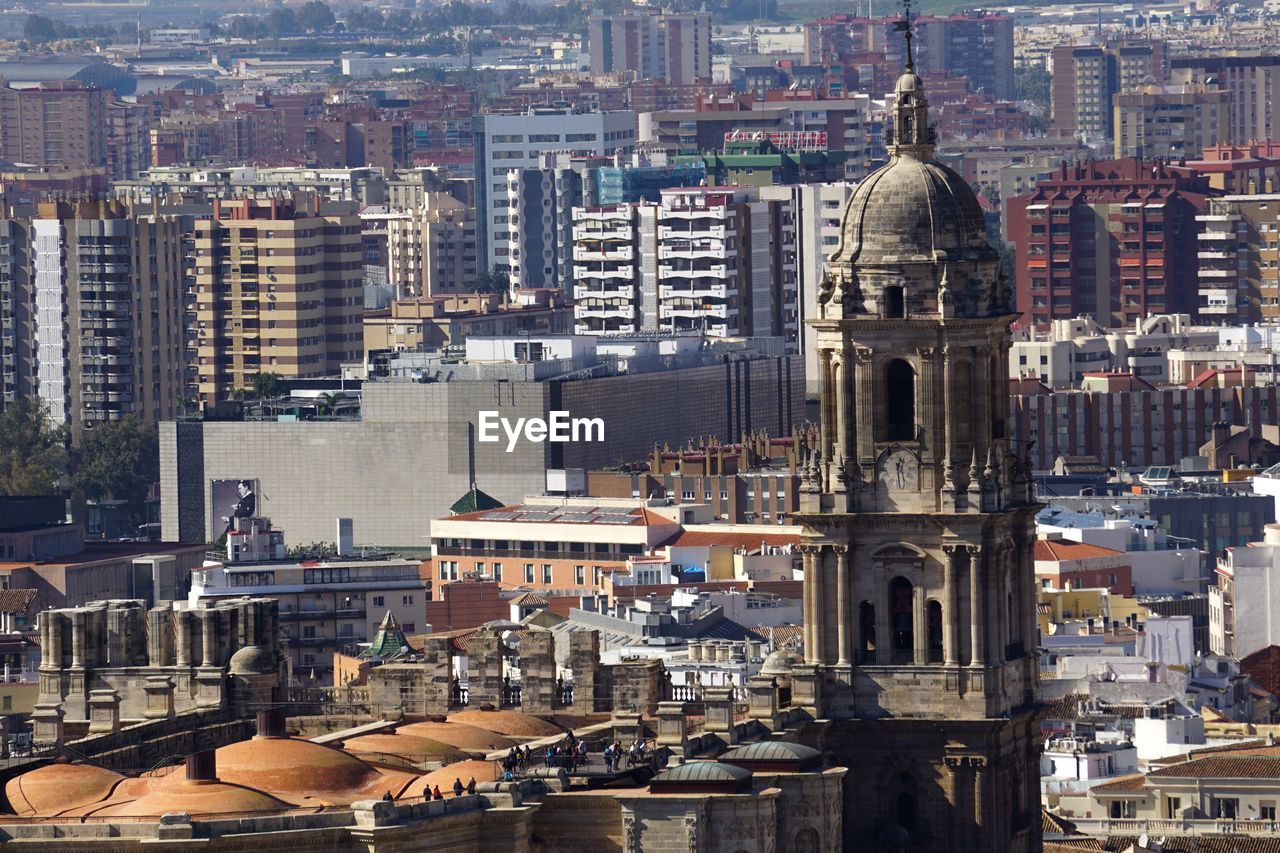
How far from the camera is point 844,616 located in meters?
112

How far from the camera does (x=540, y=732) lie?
365 feet

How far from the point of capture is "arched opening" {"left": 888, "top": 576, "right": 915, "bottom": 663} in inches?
4405

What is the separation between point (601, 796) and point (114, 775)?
7864mm

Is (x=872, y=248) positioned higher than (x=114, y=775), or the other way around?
(x=872, y=248)

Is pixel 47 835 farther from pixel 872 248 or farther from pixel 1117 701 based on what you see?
pixel 1117 701

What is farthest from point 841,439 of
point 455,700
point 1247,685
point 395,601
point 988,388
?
point 395,601

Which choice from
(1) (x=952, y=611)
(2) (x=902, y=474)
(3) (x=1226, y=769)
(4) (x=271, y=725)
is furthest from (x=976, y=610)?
(3) (x=1226, y=769)

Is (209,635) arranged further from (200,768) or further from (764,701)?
(200,768)

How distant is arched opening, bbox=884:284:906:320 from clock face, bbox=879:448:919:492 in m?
2.57

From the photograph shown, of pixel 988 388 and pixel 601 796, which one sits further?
pixel 988 388

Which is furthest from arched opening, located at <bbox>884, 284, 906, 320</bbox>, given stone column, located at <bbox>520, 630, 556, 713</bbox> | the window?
the window

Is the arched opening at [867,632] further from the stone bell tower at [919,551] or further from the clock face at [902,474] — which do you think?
the clock face at [902,474]

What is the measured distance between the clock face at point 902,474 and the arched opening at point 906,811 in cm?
569

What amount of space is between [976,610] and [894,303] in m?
6.06
